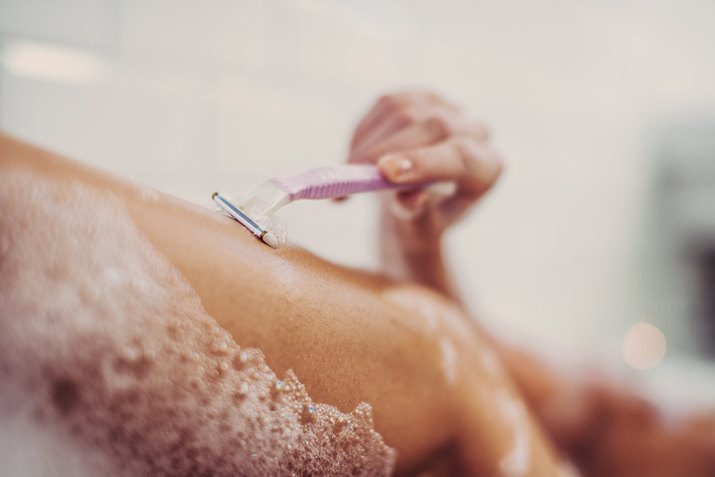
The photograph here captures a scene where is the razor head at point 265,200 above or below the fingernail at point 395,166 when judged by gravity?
below

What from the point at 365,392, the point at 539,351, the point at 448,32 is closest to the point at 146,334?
the point at 365,392

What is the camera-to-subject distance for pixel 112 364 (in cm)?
29

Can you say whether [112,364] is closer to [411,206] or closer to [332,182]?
[332,182]

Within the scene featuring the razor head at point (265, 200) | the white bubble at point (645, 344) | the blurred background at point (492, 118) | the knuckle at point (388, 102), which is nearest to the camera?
the razor head at point (265, 200)

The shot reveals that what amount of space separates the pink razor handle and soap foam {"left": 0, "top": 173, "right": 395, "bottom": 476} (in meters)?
0.11

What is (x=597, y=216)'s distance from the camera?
2047 mm

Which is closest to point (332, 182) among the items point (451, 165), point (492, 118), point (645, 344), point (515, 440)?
point (451, 165)

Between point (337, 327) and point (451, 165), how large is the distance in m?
0.24

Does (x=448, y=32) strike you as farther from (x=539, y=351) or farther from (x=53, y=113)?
(x=53, y=113)

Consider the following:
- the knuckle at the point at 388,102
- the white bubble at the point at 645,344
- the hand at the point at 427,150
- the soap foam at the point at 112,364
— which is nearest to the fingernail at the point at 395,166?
the hand at the point at 427,150

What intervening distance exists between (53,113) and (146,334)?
0.75m

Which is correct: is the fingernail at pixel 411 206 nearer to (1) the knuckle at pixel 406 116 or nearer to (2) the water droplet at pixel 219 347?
(1) the knuckle at pixel 406 116

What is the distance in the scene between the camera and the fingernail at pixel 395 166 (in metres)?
0.49

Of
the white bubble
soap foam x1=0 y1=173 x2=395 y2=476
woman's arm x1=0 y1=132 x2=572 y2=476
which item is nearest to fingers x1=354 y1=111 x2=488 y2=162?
woman's arm x1=0 y1=132 x2=572 y2=476
